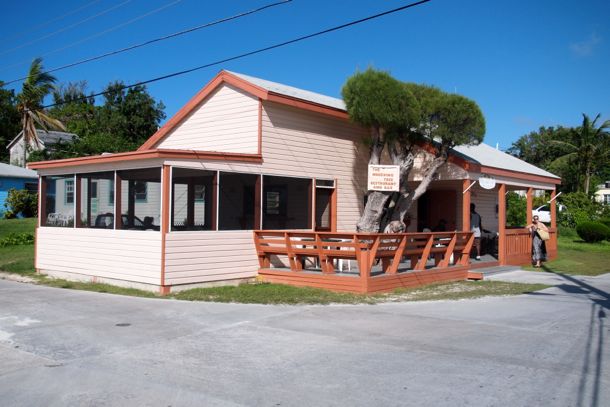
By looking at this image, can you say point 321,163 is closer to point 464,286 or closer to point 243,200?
point 243,200

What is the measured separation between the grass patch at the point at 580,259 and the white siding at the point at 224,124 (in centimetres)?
992

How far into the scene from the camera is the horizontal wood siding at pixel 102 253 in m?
11.9

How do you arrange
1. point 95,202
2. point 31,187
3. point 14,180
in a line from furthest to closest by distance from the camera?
point 31,187 < point 14,180 < point 95,202

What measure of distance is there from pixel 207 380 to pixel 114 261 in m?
7.62

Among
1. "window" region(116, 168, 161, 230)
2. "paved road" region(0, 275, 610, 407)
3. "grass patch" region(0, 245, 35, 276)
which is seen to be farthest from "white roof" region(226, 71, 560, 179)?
"grass patch" region(0, 245, 35, 276)

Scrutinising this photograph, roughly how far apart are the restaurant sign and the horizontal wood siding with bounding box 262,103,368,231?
4.91 ft

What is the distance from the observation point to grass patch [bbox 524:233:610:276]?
677 inches

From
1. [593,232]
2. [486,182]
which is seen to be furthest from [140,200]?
[593,232]

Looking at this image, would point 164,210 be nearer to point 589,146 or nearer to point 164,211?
point 164,211

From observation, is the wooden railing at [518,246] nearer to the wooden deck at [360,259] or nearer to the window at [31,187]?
the wooden deck at [360,259]

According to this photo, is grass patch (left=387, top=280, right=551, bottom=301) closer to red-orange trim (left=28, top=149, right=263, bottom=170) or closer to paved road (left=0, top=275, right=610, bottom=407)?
paved road (left=0, top=275, right=610, bottom=407)

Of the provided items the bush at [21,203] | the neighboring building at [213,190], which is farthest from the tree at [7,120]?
the neighboring building at [213,190]

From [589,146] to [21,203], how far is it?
4001 centimetres

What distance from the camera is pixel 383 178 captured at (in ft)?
47.1
